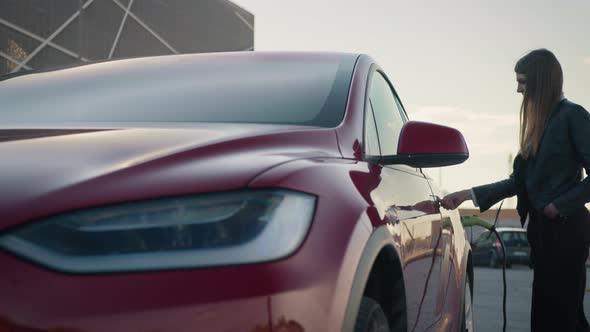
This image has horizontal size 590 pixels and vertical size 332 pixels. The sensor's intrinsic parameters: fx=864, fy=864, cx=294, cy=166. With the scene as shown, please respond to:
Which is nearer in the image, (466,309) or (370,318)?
(370,318)

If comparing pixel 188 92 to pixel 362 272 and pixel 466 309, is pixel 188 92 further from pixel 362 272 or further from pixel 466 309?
pixel 466 309

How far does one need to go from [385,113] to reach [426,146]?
0.82 m

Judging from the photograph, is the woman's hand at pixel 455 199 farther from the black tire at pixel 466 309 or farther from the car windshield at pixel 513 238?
the car windshield at pixel 513 238

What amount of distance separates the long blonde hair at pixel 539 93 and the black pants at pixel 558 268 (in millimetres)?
A: 400

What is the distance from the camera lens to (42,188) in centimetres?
170

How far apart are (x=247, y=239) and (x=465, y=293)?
325 centimetres

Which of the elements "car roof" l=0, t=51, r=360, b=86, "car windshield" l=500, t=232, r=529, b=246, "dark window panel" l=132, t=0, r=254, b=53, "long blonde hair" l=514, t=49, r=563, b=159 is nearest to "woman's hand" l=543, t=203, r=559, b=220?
"long blonde hair" l=514, t=49, r=563, b=159

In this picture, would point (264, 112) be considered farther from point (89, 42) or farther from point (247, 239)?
point (89, 42)

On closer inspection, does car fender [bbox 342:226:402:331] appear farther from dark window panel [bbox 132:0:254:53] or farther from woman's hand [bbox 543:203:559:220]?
dark window panel [bbox 132:0:254:53]

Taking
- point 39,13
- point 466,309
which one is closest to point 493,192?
point 466,309

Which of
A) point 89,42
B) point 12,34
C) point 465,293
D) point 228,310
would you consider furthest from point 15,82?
point 89,42

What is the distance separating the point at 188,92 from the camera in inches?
118

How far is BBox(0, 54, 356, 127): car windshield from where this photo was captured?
274cm

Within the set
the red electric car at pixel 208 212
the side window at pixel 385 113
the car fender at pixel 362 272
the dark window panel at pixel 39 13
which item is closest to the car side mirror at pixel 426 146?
the red electric car at pixel 208 212
